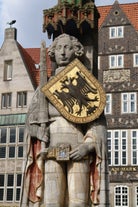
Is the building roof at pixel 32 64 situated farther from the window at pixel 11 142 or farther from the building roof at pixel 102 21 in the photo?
the window at pixel 11 142

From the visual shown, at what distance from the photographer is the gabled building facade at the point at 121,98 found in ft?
77.4

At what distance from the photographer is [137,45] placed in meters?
24.7

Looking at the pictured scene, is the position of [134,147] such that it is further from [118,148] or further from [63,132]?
[63,132]

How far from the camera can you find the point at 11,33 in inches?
1053

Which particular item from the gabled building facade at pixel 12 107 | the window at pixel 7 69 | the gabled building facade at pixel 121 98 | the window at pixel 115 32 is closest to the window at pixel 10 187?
the gabled building facade at pixel 12 107

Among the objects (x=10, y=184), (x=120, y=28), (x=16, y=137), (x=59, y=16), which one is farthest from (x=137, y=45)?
(x=59, y=16)

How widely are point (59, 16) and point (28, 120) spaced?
1.62 meters

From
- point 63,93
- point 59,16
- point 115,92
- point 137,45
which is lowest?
point 63,93

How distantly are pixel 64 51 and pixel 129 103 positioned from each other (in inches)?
666

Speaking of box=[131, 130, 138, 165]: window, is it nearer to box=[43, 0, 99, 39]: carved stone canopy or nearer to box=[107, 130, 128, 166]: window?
box=[107, 130, 128, 166]: window

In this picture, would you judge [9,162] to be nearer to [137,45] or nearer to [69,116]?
[137,45]

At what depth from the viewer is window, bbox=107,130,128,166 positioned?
2372 centimetres

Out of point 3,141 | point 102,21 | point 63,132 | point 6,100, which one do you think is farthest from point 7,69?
point 63,132

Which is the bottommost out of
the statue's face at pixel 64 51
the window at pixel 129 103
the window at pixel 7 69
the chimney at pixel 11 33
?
the statue's face at pixel 64 51
